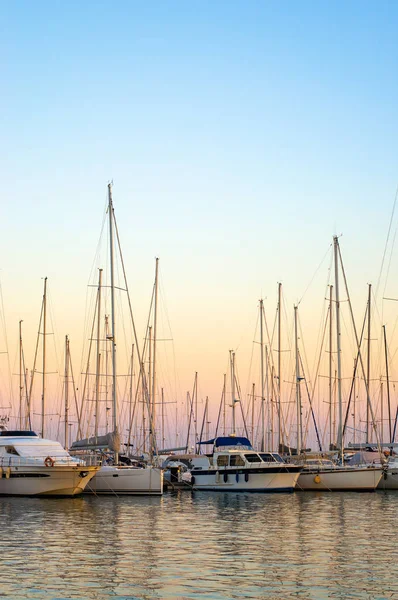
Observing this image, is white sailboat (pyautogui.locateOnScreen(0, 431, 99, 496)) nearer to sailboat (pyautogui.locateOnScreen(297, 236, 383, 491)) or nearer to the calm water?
the calm water

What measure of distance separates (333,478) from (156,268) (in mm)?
19699

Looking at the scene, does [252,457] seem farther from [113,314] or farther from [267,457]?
[113,314]

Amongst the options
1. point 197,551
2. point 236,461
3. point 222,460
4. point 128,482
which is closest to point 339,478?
point 236,461

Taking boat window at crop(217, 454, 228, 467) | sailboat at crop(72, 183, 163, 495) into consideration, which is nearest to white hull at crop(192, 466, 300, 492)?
boat window at crop(217, 454, 228, 467)

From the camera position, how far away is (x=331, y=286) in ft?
209

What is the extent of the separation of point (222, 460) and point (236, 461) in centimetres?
125

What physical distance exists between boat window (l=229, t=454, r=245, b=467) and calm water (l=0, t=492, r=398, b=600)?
1082 cm

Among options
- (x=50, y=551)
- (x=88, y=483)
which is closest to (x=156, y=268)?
(x=88, y=483)

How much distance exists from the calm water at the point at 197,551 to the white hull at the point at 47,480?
2.84 metres

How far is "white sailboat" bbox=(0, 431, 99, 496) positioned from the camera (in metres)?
47.8

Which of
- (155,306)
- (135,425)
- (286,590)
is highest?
(155,306)

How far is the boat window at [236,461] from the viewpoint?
183ft

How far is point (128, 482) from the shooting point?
50594 millimetres

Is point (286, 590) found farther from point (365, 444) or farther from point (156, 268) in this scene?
point (365, 444)
